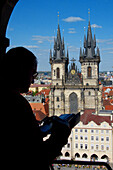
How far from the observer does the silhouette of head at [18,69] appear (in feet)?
4.31

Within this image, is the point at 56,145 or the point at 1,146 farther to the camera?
the point at 56,145

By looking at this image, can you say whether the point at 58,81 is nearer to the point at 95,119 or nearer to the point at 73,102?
the point at 73,102

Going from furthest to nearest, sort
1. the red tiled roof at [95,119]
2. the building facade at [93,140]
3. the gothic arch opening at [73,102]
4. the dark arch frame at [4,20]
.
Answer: the gothic arch opening at [73,102], the red tiled roof at [95,119], the building facade at [93,140], the dark arch frame at [4,20]

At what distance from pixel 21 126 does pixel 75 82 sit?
3270 cm

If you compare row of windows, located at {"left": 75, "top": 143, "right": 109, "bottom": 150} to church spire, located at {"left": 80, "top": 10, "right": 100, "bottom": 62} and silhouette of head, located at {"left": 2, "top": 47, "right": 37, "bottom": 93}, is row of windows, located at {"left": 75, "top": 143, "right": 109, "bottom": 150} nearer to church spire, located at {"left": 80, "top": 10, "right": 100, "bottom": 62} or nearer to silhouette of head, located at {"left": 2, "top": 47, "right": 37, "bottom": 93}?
church spire, located at {"left": 80, "top": 10, "right": 100, "bottom": 62}

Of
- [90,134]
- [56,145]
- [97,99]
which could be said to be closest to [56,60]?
[97,99]

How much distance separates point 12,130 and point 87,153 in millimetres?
24823

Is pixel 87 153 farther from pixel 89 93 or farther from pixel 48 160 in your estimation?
pixel 48 160

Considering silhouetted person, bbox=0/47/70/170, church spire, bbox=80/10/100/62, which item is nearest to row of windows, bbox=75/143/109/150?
church spire, bbox=80/10/100/62

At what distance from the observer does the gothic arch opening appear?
109 feet

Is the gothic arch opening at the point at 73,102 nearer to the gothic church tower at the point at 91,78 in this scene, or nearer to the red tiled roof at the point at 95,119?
the gothic church tower at the point at 91,78

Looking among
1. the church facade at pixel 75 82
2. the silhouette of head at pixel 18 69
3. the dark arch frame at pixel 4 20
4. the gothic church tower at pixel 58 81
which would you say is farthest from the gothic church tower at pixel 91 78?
the silhouette of head at pixel 18 69

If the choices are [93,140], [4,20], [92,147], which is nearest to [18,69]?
[4,20]

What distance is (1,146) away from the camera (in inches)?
42.6
